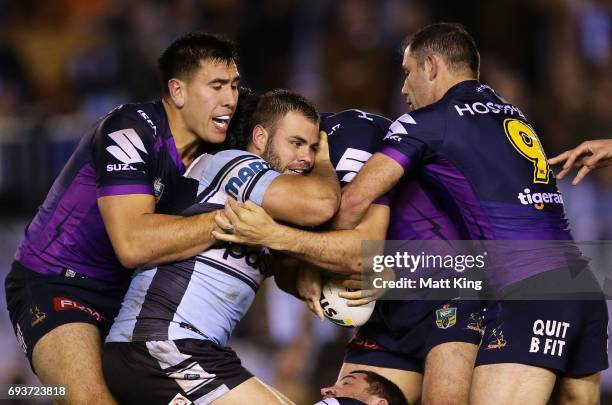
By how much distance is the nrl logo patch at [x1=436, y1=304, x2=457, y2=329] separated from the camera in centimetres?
635

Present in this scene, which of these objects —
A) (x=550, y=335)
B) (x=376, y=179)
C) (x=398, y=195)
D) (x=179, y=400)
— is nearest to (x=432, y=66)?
(x=398, y=195)

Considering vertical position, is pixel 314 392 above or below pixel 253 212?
below

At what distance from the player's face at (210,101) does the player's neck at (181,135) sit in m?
0.03

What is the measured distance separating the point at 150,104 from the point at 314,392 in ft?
14.5

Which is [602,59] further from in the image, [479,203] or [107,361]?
[107,361]

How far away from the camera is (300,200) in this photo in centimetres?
584

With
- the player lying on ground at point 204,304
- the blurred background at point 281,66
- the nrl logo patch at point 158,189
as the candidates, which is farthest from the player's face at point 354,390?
the blurred background at point 281,66

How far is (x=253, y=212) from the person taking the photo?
5820mm

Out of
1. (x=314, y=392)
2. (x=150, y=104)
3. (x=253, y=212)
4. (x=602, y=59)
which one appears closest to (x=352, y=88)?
(x=602, y=59)

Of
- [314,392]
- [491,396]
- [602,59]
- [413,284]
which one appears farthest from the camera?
[602,59]

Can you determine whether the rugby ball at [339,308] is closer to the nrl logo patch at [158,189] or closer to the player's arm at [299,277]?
the player's arm at [299,277]

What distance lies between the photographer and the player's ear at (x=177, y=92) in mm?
6500

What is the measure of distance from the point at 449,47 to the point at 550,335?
186cm

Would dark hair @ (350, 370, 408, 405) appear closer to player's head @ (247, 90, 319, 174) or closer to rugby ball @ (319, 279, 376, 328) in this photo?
rugby ball @ (319, 279, 376, 328)
